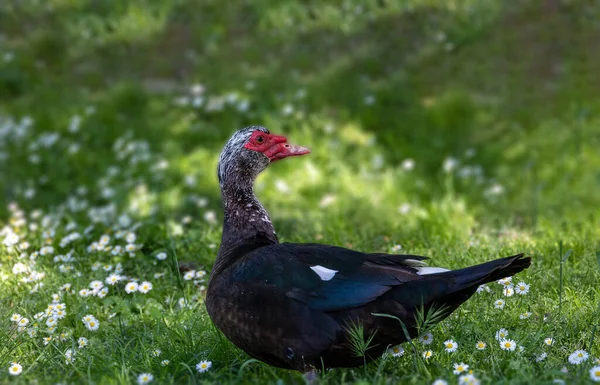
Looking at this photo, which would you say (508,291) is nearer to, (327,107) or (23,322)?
(23,322)

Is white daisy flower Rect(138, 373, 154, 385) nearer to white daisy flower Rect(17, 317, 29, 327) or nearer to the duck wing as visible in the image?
the duck wing

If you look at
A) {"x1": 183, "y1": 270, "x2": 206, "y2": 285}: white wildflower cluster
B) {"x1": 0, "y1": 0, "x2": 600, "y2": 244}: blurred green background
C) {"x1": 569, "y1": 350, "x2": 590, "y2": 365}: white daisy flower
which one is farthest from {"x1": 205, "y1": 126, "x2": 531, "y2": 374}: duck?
{"x1": 0, "y1": 0, "x2": 600, "y2": 244}: blurred green background

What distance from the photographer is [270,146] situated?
4.22 metres

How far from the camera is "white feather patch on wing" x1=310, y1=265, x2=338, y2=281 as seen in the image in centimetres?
339

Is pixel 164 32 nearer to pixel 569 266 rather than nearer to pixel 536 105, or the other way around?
pixel 536 105

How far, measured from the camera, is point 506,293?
160 inches

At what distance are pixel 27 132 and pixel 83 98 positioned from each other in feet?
3.08

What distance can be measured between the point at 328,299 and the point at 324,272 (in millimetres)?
139

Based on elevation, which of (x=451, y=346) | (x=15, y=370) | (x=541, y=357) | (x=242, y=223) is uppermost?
(x=242, y=223)

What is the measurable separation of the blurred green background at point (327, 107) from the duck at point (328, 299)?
245 centimetres

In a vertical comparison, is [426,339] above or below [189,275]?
below

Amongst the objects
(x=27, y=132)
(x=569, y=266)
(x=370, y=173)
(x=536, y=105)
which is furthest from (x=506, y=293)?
(x=27, y=132)

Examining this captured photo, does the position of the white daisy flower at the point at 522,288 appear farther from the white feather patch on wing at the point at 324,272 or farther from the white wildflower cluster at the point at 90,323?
the white wildflower cluster at the point at 90,323

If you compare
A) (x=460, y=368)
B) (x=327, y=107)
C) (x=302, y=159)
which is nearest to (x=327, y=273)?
(x=460, y=368)
